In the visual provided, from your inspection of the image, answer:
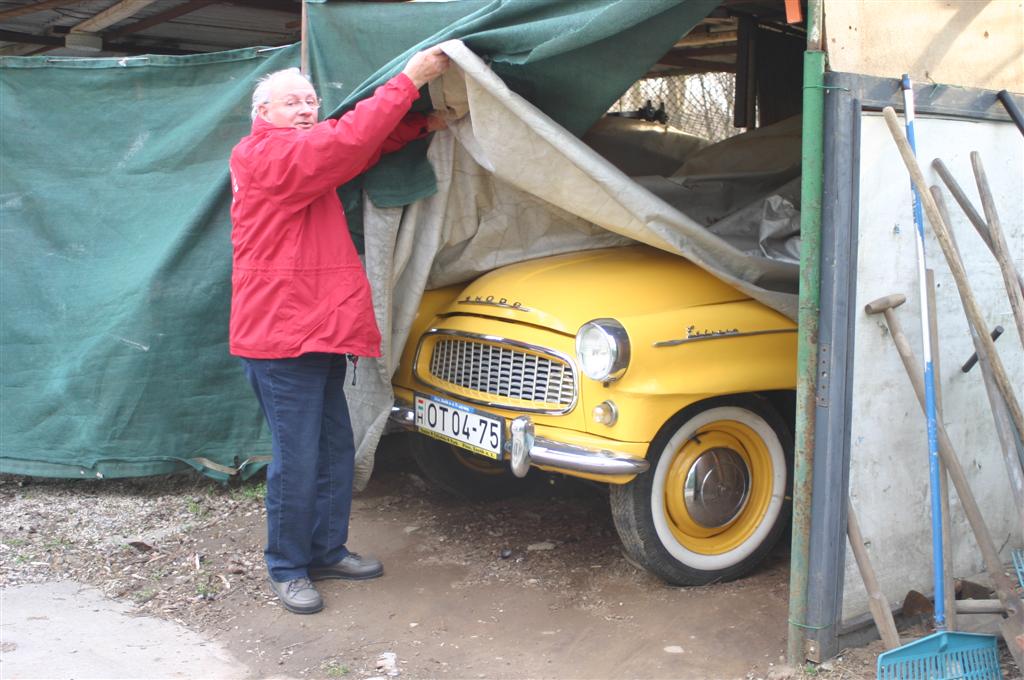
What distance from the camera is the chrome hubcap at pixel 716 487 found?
3998 millimetres

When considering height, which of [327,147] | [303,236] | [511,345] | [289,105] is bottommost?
[511,345]

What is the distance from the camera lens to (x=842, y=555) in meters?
3.29

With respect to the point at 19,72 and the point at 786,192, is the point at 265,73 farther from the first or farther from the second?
the point at 786,192

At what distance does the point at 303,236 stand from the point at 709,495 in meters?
1.85

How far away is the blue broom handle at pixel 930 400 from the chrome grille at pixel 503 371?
1245 millimetres

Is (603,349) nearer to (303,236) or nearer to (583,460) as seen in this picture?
(583,460)

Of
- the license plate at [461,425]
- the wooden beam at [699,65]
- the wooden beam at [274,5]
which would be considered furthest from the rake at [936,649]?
the wooden beam at [699,65]

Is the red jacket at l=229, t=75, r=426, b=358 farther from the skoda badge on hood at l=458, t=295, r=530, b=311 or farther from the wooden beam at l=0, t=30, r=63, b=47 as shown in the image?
the wooden beam at l=0, t=30, r=63, b=47

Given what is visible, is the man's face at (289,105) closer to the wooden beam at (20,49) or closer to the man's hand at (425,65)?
the man's hand at (425,65)

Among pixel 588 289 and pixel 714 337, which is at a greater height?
pixel 588 289

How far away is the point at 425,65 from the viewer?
11.9 feet

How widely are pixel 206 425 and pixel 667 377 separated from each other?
2.42 meters

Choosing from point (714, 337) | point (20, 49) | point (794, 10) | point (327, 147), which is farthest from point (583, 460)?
point (20, 49)

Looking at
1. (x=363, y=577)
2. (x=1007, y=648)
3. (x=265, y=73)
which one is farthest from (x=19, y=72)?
(x=1007, y=648)
